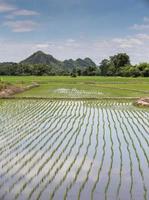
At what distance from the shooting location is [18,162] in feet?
26.8

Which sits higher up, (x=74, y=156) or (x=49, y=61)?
(x=74, y=156)

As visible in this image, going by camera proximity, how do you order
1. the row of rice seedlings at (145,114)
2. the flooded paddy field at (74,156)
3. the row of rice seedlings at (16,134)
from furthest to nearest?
the row of rice seedlings at (145,114), the row of rice seedlings at (16,134), the flooded paddy field at (74,156)

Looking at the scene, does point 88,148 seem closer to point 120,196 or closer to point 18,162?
point 18,162

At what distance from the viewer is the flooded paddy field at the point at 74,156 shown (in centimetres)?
638

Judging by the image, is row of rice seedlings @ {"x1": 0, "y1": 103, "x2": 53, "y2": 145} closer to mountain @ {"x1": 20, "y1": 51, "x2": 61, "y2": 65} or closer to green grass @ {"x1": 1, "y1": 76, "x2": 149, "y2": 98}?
green grass @ {"x1": 1, "y1": 76, "x2": 149, "y2": 98}

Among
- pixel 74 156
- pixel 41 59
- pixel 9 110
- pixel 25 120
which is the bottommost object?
pixel 41 59

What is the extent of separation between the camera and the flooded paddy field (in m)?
6.38

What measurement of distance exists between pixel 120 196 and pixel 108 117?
32.2ft

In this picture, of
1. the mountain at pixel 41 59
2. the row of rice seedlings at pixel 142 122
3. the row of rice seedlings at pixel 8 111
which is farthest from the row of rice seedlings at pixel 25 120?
the mountain at pixel 41 59

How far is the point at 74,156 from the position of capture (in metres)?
8.81

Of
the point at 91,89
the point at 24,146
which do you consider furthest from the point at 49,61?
the point at 24,146

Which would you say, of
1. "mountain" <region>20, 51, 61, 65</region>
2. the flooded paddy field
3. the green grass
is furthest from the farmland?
"mountain" <region>20, 51, 61, 65</region>

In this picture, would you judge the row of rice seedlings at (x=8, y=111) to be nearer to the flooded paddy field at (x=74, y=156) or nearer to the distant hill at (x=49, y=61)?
the flooded paddy field at (x=74, y=156)

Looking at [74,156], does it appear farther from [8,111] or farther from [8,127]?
[8,111]
